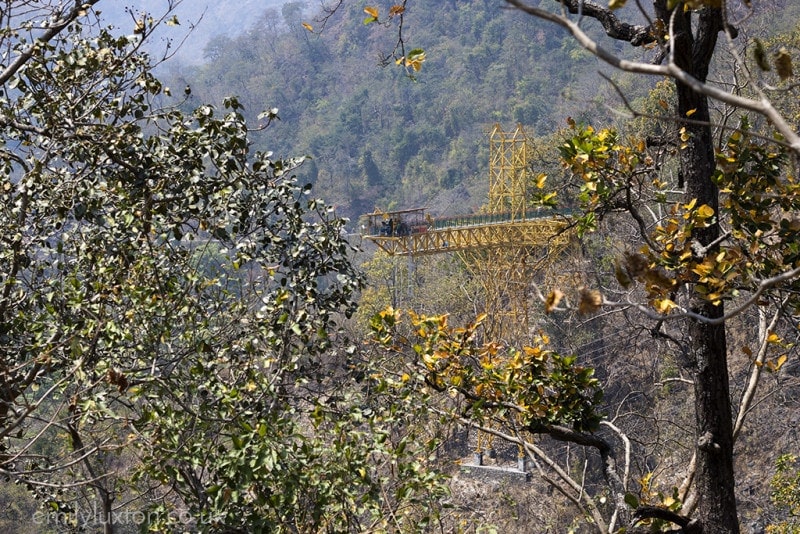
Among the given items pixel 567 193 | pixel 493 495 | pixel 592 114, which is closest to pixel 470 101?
pixel 592 114

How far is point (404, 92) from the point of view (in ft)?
140

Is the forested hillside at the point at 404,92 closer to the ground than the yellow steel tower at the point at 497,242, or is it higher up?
higher up

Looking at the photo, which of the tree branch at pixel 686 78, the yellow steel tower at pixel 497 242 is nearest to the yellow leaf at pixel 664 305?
the tree branch at pixel 686 78

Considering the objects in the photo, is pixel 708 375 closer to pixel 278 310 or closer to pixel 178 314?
pixel 278 310

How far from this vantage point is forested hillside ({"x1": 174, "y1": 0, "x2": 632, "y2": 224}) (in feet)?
117

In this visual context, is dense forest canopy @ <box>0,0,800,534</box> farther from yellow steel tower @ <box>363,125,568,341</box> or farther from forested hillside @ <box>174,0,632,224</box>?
forested hillside @ <box>174,0,632,224</box>

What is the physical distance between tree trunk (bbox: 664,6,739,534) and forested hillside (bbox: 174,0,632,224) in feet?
87.8

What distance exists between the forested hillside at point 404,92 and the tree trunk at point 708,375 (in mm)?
26751

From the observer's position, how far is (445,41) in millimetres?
45500

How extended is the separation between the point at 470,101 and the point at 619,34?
37012mm

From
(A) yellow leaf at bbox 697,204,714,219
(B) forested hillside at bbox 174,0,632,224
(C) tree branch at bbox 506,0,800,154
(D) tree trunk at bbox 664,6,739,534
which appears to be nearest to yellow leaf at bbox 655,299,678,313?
(A) yellow leaf at bbox 697,204,714,219

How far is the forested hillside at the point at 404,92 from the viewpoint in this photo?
1399 inches

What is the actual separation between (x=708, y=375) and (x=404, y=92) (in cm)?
4110

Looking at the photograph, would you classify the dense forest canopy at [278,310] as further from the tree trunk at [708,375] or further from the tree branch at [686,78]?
the tree branch at [686,78]
